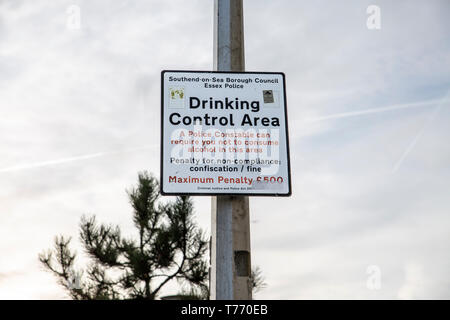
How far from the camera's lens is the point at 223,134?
3104mm

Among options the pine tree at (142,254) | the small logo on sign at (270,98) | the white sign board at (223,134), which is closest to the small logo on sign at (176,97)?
the white sign board at (223,134)

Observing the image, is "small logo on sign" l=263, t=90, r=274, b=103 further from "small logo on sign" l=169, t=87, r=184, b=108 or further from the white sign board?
"small logo on sign" l=169, t=87, r=184, b=108

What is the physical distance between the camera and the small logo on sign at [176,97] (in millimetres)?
Result: 3178

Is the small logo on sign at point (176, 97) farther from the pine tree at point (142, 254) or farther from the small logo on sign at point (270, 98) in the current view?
the pine tree at point (142, 254)

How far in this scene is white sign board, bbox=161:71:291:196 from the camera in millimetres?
3039

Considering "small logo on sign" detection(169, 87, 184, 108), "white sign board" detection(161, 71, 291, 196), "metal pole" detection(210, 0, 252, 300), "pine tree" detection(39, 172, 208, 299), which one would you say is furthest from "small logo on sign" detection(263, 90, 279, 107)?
"pine tree" detection(39, 172, 208, 299)

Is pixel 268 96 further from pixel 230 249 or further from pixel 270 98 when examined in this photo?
pixel 230 249

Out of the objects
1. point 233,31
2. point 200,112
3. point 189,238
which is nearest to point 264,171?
point 200,112

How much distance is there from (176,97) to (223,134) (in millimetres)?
383

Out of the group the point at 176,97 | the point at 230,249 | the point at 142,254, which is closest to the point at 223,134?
the point at 176,97
